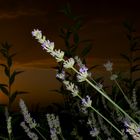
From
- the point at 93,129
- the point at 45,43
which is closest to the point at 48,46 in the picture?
the point at 45,43

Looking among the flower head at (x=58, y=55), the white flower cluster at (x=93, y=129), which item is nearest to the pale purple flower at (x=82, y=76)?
the flower head at (x=58, y=55)

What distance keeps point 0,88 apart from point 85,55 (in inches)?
37.2

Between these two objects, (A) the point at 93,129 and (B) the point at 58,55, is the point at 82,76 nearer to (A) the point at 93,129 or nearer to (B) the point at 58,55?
(B) the point at 58,55

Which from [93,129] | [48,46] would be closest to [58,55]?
[48,46]

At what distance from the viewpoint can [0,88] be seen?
4.70 metres

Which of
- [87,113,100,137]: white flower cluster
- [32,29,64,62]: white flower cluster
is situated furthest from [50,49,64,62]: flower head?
[87,113,100,137]: white flower cluster

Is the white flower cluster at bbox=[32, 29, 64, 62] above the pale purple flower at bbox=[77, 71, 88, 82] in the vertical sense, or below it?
above

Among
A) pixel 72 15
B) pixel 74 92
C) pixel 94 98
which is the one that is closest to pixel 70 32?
pixel 72 15

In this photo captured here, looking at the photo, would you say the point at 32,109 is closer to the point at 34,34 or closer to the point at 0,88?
the point at 0,88

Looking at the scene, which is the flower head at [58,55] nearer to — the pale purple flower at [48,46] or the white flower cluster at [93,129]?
the pale purple flower at [48,46]

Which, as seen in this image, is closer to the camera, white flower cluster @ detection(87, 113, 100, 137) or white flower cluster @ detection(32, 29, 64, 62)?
white flower cluster @ detection(32, 29, 64, 62)

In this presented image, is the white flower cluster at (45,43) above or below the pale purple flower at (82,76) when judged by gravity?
above

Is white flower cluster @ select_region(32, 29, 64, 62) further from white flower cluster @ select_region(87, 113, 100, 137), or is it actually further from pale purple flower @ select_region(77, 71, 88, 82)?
white flower cluster @ select_region(87, 113, 100, 137)

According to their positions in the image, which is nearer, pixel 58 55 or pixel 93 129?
pixel 58 55
